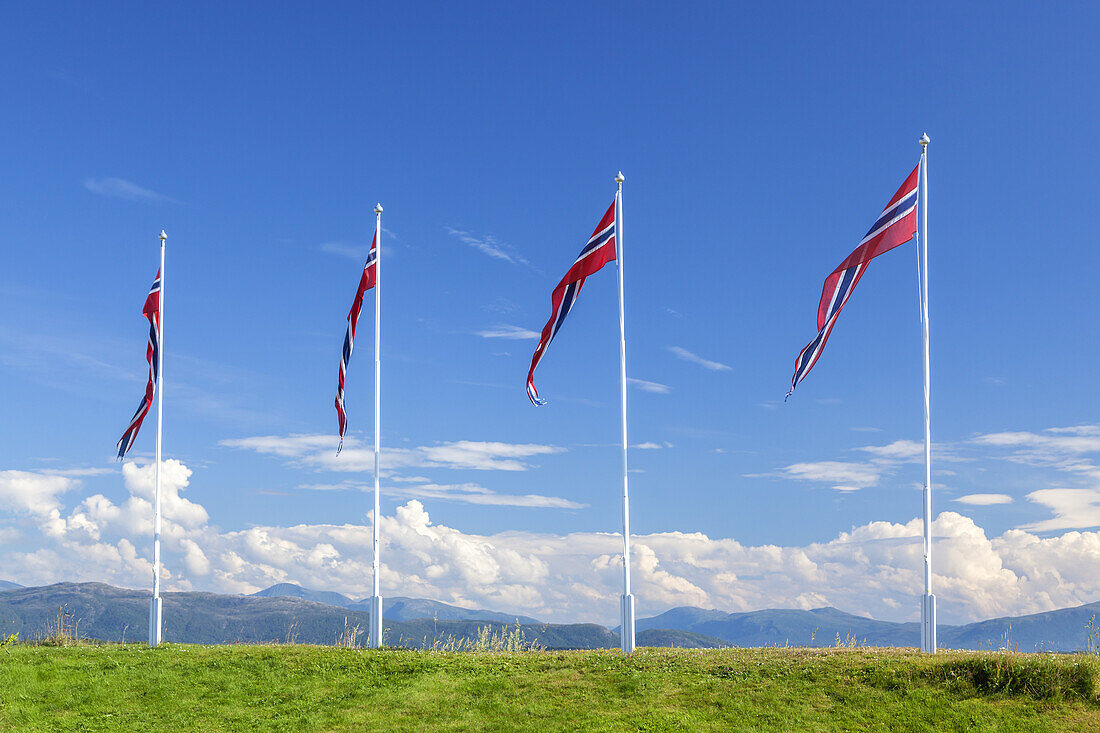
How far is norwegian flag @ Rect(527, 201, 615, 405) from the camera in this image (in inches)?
897

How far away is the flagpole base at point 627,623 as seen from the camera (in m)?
21.3

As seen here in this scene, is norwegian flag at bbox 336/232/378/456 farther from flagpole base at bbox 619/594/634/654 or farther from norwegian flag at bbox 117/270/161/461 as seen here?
flagpole base at bbox 619/594/634/654

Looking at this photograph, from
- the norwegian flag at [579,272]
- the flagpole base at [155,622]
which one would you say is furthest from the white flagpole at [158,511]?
the norwegian flag at [579,272]

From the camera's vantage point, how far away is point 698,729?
55.7ft

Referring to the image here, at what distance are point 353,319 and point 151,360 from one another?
22.7ft

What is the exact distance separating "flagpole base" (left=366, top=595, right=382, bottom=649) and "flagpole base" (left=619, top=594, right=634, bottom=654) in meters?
6.15

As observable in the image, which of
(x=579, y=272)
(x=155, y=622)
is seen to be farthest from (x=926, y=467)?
(x=155, y=622)

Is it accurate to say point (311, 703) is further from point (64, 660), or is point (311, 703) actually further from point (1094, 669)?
point (1094, 669)

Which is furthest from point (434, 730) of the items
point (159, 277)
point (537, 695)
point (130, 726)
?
point (159, 277)

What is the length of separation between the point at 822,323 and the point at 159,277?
755 inches

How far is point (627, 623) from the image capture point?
839 inches

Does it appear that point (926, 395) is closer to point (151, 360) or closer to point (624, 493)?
point (624, 493)

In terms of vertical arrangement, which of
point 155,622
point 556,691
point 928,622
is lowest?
point 556,691

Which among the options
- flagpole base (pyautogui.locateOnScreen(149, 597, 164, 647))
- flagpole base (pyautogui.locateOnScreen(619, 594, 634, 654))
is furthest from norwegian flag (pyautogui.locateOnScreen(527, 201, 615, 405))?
flagpole base (pyautogui.locateOnScreen(149, 597, 164, 647))
